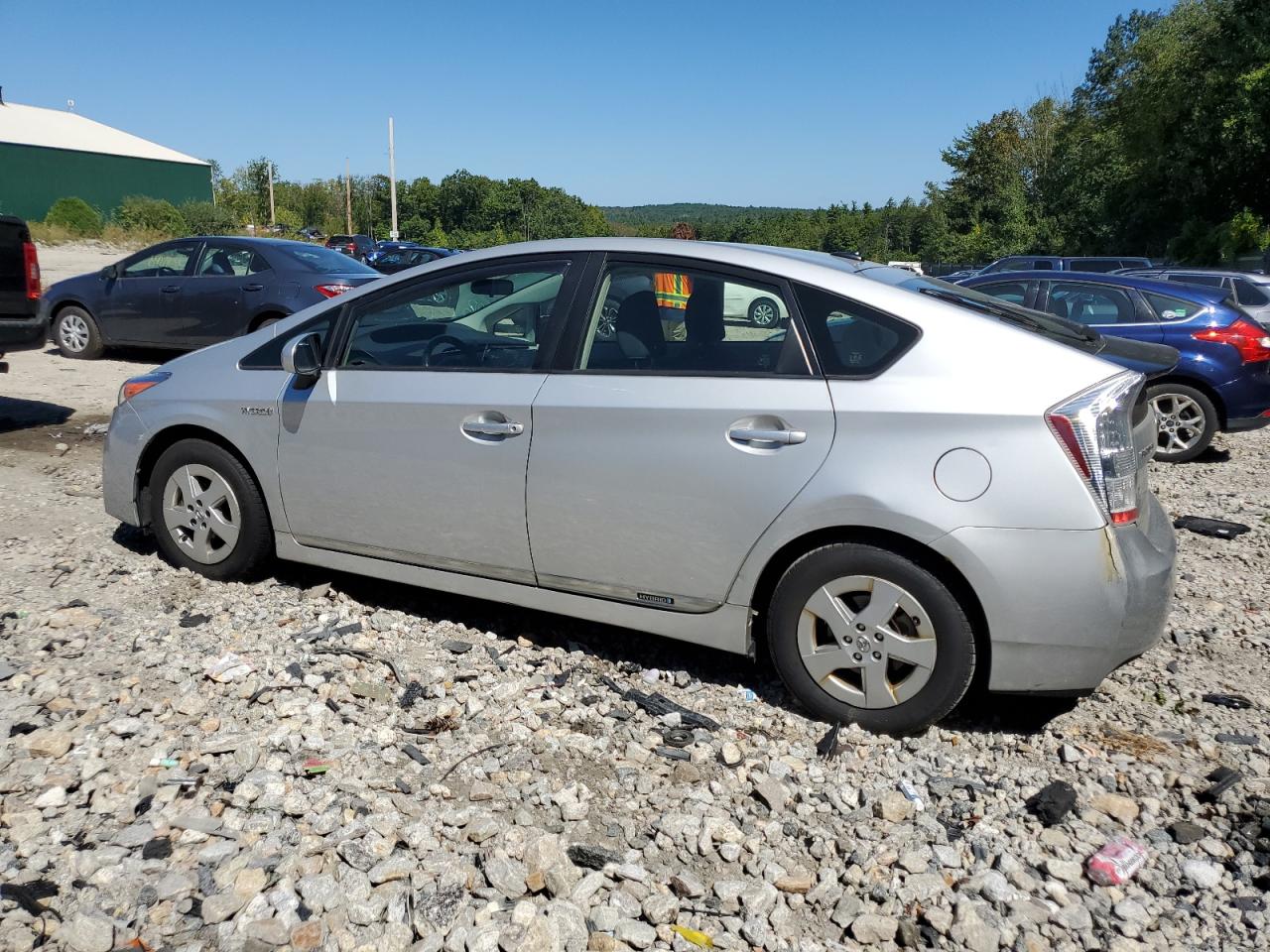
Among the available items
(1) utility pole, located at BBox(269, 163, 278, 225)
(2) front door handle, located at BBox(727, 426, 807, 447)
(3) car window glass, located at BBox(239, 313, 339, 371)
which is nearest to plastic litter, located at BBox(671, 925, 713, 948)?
(2) front door handle, located at BBox(727, 426, 807, 447)

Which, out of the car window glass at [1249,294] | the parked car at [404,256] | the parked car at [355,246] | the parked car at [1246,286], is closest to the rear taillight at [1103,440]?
the parked car at [1246,286]

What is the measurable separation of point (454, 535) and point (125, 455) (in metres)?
2.03

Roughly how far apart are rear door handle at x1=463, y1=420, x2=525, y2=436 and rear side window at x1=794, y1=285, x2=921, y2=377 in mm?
1199

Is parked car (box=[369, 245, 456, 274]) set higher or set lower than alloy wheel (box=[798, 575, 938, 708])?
higher

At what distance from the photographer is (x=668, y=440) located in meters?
3.81

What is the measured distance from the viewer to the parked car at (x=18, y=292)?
8648 millimetres

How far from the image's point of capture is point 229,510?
493cm

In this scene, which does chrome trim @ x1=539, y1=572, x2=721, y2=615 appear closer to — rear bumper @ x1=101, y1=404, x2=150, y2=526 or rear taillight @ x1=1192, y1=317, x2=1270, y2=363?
rear bumper @ x1=101, y1=404, x2=150, y2=526

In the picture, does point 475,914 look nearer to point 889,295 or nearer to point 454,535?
point 454,535

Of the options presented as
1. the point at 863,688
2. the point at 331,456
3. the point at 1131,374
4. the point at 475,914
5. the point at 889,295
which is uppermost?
the point at 889,295

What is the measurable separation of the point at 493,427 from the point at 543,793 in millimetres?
1470

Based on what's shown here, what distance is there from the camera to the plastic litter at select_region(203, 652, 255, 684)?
4043 mm

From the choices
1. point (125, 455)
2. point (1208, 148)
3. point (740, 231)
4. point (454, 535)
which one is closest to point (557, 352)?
point (454, 535)

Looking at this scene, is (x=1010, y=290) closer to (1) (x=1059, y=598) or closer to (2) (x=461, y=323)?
(2) (x=461, y=323)
